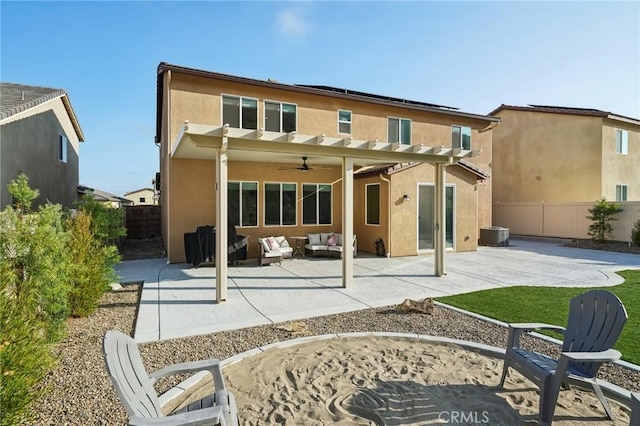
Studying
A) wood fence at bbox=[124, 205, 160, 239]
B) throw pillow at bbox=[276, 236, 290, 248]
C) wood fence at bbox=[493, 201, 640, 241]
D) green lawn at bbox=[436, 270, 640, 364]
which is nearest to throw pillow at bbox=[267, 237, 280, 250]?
throw pillow at bbox=[276, 236, 290, 248]

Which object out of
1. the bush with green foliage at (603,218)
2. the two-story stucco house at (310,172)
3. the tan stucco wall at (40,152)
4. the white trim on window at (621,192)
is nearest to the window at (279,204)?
the two-story stucco house at (310,172)

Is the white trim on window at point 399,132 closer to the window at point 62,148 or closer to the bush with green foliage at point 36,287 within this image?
the bush with green foliage at point 36,287

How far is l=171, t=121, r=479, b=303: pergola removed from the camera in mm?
7088

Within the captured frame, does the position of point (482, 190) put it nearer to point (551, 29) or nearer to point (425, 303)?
point (551, 29)

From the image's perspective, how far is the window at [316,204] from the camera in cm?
1372

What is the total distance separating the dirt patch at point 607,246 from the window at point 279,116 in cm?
1498

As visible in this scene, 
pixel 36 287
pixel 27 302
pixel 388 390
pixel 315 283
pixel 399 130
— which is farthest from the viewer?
pixel 399 130

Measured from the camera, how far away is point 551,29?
8422 millimetres

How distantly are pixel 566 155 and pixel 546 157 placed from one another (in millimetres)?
1033

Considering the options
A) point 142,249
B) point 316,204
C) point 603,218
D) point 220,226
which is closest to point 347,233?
point 220,226

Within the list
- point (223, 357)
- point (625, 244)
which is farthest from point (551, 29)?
point (625, 244)

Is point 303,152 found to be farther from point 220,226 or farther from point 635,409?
point 635,409

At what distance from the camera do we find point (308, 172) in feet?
44.8

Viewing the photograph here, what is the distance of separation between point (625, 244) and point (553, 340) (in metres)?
15.6
